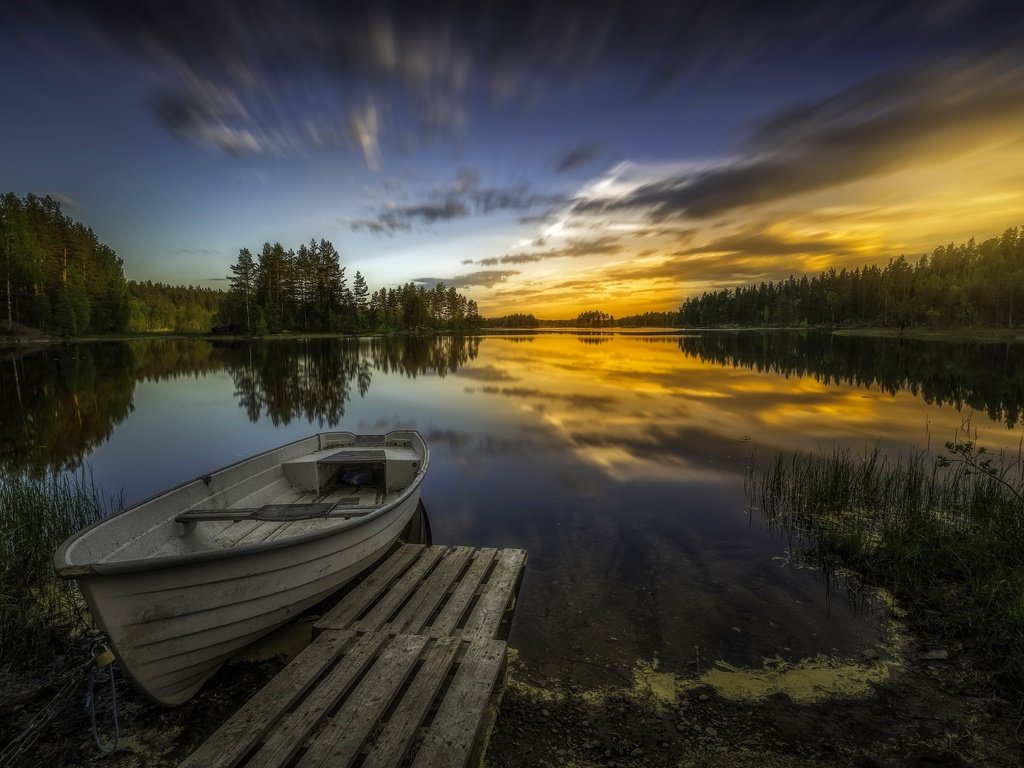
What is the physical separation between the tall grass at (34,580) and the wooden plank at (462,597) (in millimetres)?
4787

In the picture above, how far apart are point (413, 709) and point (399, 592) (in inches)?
99.7

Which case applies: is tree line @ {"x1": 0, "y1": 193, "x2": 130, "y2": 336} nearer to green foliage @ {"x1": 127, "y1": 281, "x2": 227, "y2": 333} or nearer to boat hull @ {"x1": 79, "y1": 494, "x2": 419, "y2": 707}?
A: green foliage @ {"x1": 127, "y1": 281, "x2": 227, "y2": 333}

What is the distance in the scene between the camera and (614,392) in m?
31.5

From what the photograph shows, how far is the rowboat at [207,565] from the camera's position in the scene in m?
4.52

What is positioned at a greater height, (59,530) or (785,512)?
(59,530)

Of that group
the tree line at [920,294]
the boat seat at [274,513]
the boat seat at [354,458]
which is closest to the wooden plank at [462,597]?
the boat seat at [274,513]

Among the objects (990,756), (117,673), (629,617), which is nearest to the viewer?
(990,756)

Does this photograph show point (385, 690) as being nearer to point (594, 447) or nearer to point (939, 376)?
point (594, 447)

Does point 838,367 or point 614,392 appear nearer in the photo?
point 614,392

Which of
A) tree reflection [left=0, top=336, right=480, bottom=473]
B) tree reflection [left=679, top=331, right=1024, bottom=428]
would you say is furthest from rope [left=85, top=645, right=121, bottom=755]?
tree reflection [left=679, top=331, right=1024, bottom=428]

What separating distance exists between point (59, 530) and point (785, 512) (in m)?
14.9

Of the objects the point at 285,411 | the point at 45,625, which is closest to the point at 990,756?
the point at 45,625

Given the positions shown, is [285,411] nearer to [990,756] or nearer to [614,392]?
[614,392]

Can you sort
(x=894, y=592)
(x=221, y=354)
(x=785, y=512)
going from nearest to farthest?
(x=894, y=592)
(x=785, y=512)
(x=221, y=354)
